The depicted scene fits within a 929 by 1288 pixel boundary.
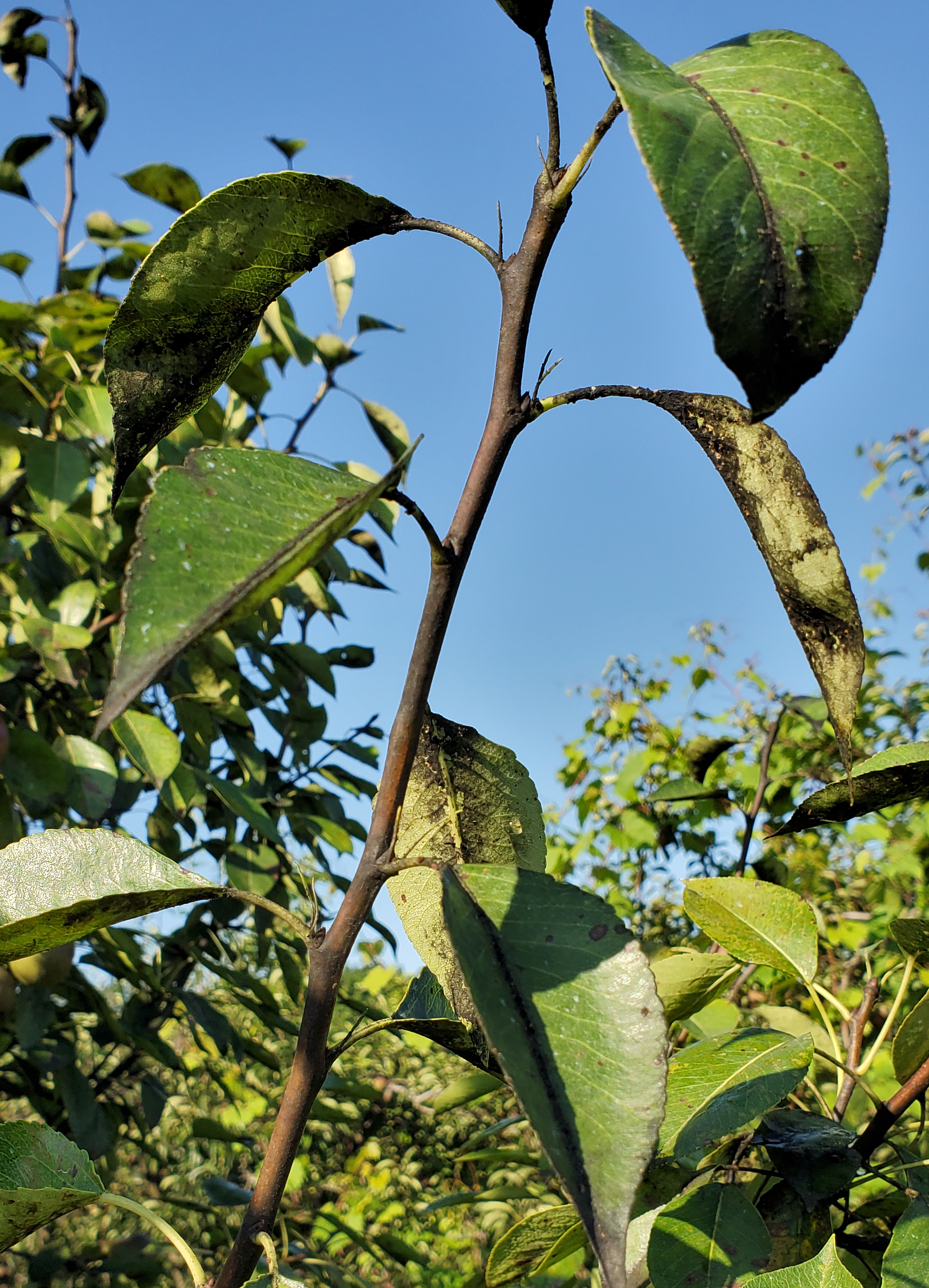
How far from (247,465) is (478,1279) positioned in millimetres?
953

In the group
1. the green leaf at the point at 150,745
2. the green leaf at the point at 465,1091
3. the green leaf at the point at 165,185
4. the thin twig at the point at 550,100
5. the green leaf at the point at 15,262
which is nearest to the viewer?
the thin twig at the point at 550,100

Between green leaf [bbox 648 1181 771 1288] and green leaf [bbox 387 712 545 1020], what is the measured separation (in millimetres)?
190

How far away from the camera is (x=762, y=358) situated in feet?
0.84

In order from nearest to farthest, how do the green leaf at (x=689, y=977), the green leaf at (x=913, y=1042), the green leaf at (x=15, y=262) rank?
the green leaf at (x=913, y=1042) < the green leaf at (x=689, y=977) < the green leaf at (x=15, y=262)

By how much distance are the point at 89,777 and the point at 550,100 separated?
1072mm

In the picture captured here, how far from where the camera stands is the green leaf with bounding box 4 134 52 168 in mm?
1712

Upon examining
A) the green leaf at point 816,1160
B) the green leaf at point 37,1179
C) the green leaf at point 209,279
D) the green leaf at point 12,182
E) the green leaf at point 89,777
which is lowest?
the green leaf at point 37,1179

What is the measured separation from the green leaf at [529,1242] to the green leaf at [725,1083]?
14 centimetres

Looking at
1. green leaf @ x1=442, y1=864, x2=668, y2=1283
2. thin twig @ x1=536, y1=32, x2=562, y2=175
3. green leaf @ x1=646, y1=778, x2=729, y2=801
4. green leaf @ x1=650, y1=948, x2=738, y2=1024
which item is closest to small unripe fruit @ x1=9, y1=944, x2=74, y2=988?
green leaf @ x1=646, y1=778, x2=729, y2=801

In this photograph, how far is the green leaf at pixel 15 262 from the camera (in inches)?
64.0

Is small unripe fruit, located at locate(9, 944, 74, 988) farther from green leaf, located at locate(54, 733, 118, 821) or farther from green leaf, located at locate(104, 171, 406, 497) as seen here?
green leaf, located at locate(104, 171, 406, 497)

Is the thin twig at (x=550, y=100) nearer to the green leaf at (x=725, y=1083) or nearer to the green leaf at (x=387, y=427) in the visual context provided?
the green leaf at (x=725, y=1083)

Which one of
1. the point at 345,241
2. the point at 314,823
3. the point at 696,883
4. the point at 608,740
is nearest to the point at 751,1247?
the point at 696,883

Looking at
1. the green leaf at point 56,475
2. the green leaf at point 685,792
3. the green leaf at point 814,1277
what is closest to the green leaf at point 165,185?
the green leaf at point 56,475
